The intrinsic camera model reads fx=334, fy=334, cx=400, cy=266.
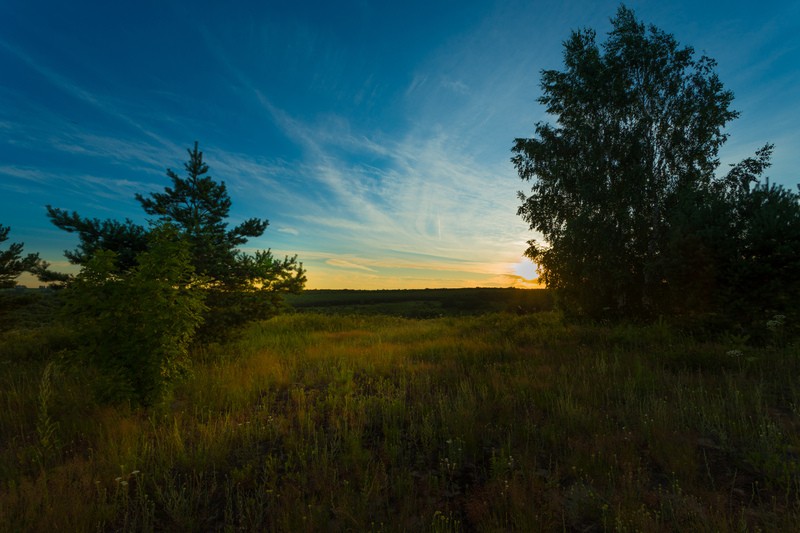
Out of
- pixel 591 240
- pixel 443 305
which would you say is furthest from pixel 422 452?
pixel 443 305

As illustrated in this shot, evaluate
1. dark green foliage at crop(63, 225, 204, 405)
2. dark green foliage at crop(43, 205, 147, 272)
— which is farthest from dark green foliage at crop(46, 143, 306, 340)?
dark green foliage at crop(63, 225, 204, 405)

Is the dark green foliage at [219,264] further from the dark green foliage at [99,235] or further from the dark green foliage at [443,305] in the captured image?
the dark green foliage at [443,305]

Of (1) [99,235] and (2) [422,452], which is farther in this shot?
(1) [99,235]

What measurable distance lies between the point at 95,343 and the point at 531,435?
7.23m

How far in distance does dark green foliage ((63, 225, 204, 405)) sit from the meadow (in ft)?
1.78

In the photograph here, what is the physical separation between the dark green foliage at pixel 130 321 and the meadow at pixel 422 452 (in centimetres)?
54

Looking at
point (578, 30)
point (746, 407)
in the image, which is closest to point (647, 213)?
point (578, 30)

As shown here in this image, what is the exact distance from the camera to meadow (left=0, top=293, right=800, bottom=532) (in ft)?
11.0

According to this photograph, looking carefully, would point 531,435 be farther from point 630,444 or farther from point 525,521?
point 525,521

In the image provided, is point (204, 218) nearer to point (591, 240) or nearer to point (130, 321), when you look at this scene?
point (130, 321)

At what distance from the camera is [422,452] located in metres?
4.70

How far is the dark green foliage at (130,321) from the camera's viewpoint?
5.56 metres

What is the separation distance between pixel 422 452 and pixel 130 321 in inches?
212

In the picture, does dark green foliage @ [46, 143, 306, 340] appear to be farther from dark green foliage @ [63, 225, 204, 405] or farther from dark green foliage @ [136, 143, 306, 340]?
dark green foliage @ [63, 225, 204, 405]
